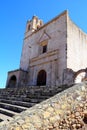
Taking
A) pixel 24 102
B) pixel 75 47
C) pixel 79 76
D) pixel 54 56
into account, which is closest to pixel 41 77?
pixel 54 56

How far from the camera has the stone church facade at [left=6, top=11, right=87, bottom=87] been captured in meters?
13.6

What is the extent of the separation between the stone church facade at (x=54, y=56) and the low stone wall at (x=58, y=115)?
897cm

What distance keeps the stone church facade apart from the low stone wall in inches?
353

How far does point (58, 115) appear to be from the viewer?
126 inches

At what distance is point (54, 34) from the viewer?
52.9ft

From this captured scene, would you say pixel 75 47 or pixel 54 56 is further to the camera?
pixel 75 47

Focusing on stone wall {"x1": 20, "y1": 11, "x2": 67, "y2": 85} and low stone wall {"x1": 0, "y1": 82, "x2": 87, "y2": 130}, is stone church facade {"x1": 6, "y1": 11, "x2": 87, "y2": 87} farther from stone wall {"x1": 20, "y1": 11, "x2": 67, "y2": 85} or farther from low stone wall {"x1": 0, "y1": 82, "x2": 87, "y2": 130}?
low stone wall {"x1": 0, "y1": 82, "x2": 87, "y2": 130}

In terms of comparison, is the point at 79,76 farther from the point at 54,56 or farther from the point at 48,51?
the point at 48,51

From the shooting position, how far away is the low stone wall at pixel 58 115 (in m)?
2.81

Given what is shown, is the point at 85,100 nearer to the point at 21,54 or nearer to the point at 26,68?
the point at 26,68

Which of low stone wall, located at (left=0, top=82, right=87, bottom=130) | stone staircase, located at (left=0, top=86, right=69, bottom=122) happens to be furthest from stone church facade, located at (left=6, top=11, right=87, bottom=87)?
low stone wall, located at (left=0, top=82, right=87, bottom=130)

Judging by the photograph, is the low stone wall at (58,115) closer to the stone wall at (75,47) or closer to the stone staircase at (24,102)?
the stone staircase at (24,102)

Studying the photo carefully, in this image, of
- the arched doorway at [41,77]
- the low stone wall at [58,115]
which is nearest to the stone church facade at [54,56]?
the arched doorway at [41,77]

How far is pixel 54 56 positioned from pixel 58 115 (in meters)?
11.8
